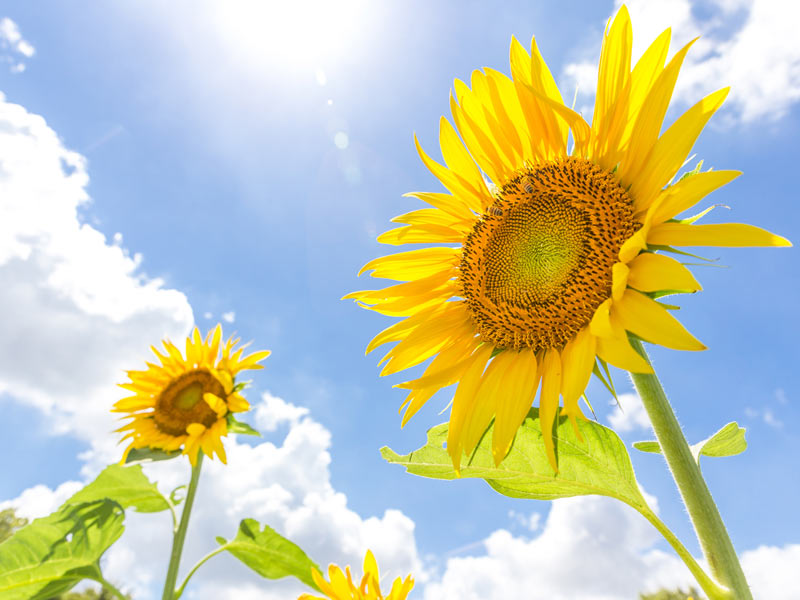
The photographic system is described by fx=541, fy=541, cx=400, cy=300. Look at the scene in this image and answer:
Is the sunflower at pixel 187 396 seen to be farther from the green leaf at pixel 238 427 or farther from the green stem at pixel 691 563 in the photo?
the green stem at pixel 691 563

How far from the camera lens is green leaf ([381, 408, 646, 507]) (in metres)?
1.61

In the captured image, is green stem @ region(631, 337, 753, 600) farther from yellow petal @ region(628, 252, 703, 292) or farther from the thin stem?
the thin stem

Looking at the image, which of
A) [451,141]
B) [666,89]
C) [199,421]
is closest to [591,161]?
[666,89]

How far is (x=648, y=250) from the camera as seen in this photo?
1.56m

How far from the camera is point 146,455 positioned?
5035 mm

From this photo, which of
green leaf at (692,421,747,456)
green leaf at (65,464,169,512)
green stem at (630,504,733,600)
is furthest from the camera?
green leaf at (65,464,169,512)

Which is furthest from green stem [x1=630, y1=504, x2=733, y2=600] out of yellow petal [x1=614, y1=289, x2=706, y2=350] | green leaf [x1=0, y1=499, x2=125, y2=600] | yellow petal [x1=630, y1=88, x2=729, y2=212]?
green leaf [x1=0, y1=499, x2=125, y2=600]

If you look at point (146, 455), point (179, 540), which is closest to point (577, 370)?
point (179, 540)

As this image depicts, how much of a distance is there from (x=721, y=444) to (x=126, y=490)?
4486mm

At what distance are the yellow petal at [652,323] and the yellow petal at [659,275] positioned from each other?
0.12 feet

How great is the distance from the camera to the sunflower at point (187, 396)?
5.24m

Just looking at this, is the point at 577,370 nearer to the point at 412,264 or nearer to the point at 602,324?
the point at 602,324

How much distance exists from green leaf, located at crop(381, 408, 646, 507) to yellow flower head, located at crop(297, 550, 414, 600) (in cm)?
155

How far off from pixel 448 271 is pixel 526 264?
0.33 meters
